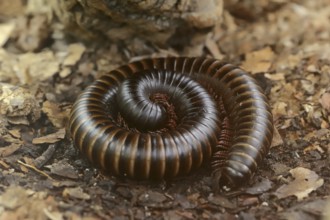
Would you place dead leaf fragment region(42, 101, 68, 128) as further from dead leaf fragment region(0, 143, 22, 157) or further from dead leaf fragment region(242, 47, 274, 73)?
dead leaf fragment region(242, 47, 274, 73)

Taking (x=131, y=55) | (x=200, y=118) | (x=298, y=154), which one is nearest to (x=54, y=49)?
(x=131, y=55)

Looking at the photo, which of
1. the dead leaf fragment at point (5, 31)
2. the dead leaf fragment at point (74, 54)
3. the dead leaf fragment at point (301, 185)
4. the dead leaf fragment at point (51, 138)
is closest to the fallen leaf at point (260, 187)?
the dead leaf fragment at point (301, 185)

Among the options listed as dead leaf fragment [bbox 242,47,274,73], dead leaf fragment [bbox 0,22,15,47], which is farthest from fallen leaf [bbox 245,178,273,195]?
dead leaf fragment [bbox 0,22,15,47]

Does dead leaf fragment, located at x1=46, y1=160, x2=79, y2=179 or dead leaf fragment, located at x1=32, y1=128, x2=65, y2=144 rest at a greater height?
dead leaf fragment, located at x1=32, y1=128, x2=65, y2=144

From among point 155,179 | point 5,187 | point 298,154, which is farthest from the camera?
point 298,154

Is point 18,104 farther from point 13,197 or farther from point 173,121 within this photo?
point 173,121

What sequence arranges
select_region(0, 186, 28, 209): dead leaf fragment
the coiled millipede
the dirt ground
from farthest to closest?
the coiled millipede < the dirt ground < select_region(0, 186, 28, 209): dead leaf fragment

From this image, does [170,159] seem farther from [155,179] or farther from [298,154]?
[298,154]
